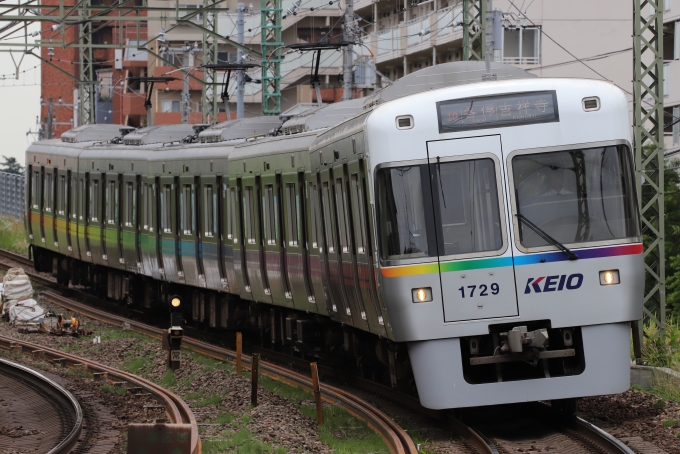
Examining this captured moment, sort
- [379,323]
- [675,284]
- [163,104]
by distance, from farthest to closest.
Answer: [163,104] < [675,284] < [379,323]

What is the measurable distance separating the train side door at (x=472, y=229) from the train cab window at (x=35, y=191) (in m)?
20.1

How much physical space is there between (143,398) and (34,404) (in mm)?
1125

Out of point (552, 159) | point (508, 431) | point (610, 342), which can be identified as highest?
point (552, 159)

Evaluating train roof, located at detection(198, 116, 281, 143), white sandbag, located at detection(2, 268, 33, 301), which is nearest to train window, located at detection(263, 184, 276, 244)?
train roof, located at detection(198, 116, 281, 143)

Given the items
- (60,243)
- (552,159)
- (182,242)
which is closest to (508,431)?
(552,159)

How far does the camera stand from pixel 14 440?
12.3m

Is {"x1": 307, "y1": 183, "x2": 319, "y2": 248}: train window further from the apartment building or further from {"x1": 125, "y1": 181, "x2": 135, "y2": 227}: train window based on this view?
the apartment building

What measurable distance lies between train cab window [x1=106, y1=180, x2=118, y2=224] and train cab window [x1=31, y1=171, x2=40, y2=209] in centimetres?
463

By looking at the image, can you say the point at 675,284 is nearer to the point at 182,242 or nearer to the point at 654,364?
the point at 182,242

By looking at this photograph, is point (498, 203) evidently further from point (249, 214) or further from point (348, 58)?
point (348, 58)

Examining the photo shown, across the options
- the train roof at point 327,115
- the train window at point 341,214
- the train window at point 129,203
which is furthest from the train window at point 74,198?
the train window at point 341,214

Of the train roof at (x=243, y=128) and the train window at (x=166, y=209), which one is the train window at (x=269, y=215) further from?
the train window at (x=166, y=209)

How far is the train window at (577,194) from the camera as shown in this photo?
35.4ft

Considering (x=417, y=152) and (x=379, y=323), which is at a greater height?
(x=417, y=152)
